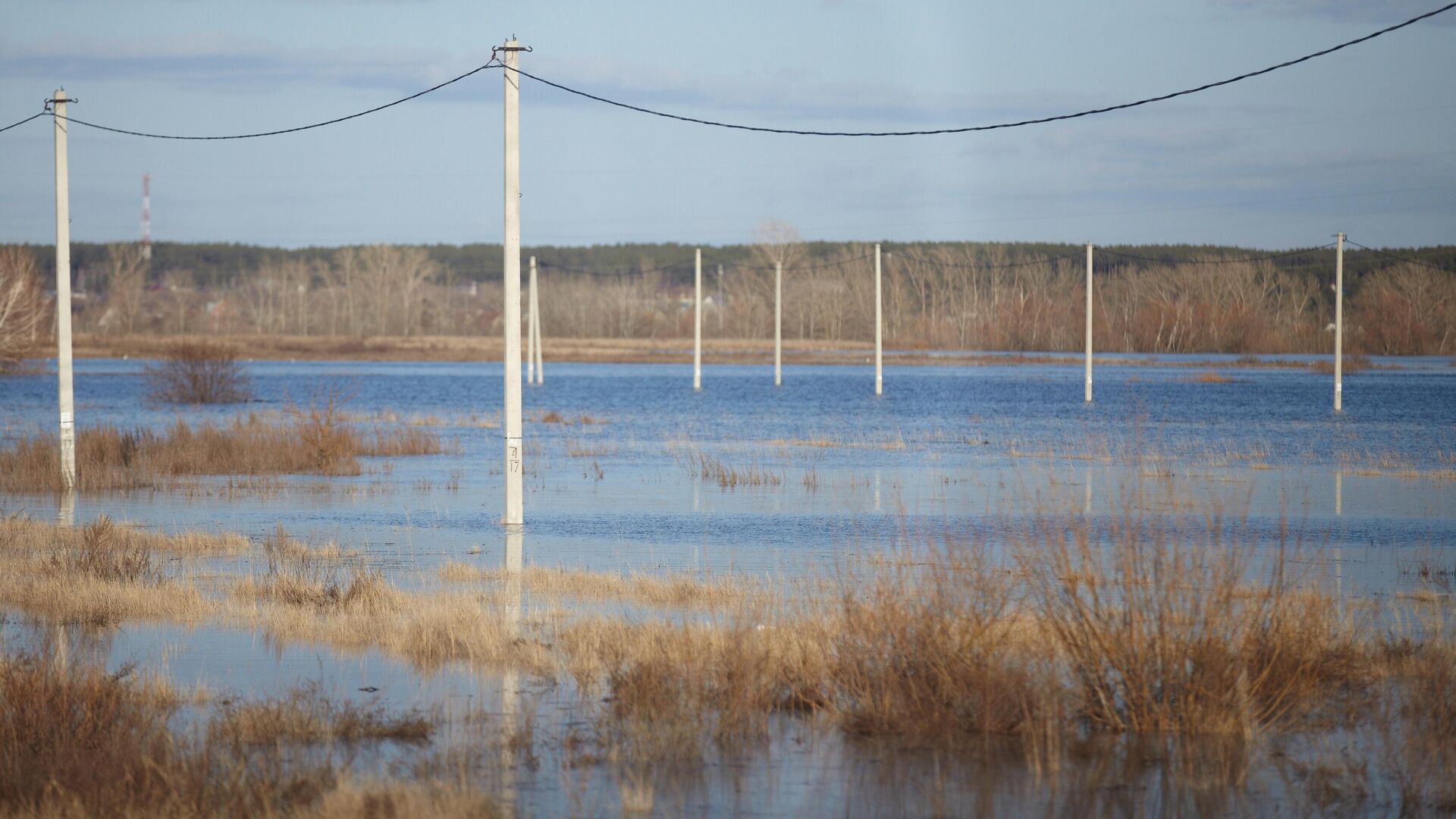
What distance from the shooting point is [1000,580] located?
8.98 meters

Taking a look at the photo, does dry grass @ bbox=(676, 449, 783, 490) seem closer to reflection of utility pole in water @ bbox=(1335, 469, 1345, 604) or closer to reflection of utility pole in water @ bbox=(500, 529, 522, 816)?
reflection of utility pole in water @ bbox=(1335, 469, 1345, 604)

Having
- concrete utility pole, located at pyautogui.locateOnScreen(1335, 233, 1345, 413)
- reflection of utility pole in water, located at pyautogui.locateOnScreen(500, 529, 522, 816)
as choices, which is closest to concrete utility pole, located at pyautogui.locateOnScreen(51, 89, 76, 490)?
reflection of utility pole in water, located at pyautogui.locateOnScreen(500, 529, 522, 816)

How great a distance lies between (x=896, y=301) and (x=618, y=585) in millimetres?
140613

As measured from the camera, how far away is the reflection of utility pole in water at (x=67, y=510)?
18.1 m

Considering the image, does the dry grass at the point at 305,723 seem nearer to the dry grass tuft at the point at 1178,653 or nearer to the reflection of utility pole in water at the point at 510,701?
the reflection of utility pole in water at the point at 510,701

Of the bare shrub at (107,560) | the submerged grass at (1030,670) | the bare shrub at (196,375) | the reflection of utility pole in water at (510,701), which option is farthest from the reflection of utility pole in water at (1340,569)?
the bare shrub at (196,375)

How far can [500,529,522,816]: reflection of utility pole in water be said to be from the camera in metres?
7.00

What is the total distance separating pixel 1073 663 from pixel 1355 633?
2769 millimetres

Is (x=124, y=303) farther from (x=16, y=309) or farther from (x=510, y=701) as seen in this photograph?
(x=510, y=701)

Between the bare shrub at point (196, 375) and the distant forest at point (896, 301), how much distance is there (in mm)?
60718

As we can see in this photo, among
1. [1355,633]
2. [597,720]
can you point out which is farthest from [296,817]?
[1355,633]

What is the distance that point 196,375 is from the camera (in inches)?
2074

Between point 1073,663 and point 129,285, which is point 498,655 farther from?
point 129,285

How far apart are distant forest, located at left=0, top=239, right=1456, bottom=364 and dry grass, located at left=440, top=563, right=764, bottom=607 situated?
89.4 meters
